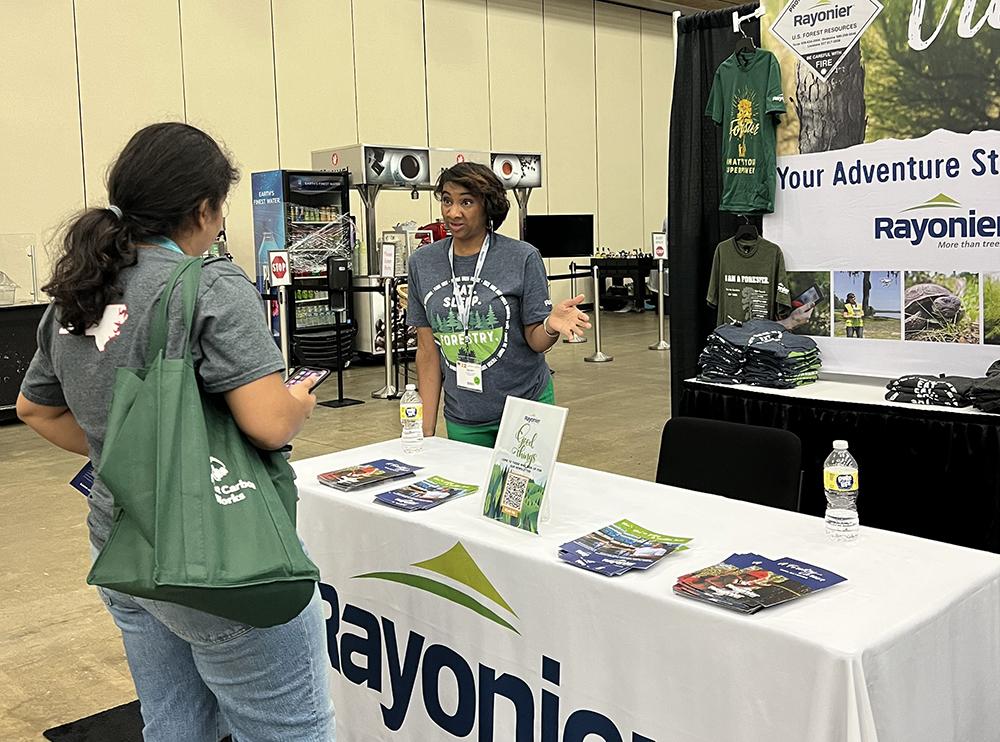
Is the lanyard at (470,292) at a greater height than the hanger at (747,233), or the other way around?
the hanger at (747,233)

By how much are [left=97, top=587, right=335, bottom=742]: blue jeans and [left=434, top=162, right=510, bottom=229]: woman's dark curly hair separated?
1.53 metres

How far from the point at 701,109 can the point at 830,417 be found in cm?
179

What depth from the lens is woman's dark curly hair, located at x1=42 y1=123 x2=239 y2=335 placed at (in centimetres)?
144

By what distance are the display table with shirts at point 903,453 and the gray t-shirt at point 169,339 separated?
263cm

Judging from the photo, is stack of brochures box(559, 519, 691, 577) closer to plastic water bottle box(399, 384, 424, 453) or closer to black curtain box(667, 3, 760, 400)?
plastic water bottle box(399, 384, 424, 453)

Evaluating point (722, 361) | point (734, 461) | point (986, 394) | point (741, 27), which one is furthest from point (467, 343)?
point (741, 27)

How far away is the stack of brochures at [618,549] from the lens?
6.16ft

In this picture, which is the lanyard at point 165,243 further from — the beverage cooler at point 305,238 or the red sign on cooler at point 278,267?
the beverage cooler at point 305,238

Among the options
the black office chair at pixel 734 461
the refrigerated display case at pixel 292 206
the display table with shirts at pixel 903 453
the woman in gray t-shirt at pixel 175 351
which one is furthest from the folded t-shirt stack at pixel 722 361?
the refrigerated display case at pixel 292 206

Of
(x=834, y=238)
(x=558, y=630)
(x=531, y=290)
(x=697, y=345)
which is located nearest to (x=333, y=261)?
(x=697, y=345)

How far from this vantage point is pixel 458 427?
3.09 metres

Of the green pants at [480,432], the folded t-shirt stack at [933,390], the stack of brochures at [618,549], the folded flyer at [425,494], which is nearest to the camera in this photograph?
the stack of brochures at [618,549]

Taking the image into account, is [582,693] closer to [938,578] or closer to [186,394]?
[938,578]

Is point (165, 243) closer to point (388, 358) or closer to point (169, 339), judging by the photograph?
point (169, 339)
